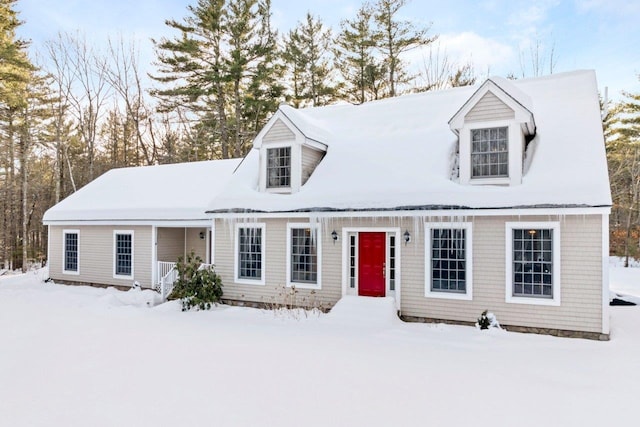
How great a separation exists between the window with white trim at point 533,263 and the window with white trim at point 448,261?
91cm

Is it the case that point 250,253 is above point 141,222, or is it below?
below

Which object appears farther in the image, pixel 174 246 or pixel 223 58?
pixel 223 58

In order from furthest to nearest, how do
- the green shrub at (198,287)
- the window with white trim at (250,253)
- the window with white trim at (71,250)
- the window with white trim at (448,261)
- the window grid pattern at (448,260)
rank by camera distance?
1. the window with white trim at (71,250)
2. the window with white trim at (250,253)
3. the green shrub at (198,287)
4. the window grid pattern at (448,260)
5. the window with white trim at (448,261)

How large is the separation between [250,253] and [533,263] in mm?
7706

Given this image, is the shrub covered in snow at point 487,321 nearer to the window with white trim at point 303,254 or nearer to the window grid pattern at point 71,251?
the window with white trim at point 303,254

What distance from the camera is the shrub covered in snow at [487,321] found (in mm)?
9000

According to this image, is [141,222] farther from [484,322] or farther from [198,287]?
[484,322]

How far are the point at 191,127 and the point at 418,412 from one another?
82.9ft

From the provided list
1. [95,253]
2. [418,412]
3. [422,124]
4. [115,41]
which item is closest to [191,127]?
[115,41]

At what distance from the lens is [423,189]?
392 inches

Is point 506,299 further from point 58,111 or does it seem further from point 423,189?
point 58,111

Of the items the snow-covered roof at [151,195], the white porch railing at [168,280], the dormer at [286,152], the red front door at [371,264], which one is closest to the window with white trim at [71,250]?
the snow-covered roof at [151,195]

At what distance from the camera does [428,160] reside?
10805 millimetres

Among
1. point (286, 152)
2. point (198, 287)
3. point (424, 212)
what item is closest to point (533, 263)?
point (424, 212)
